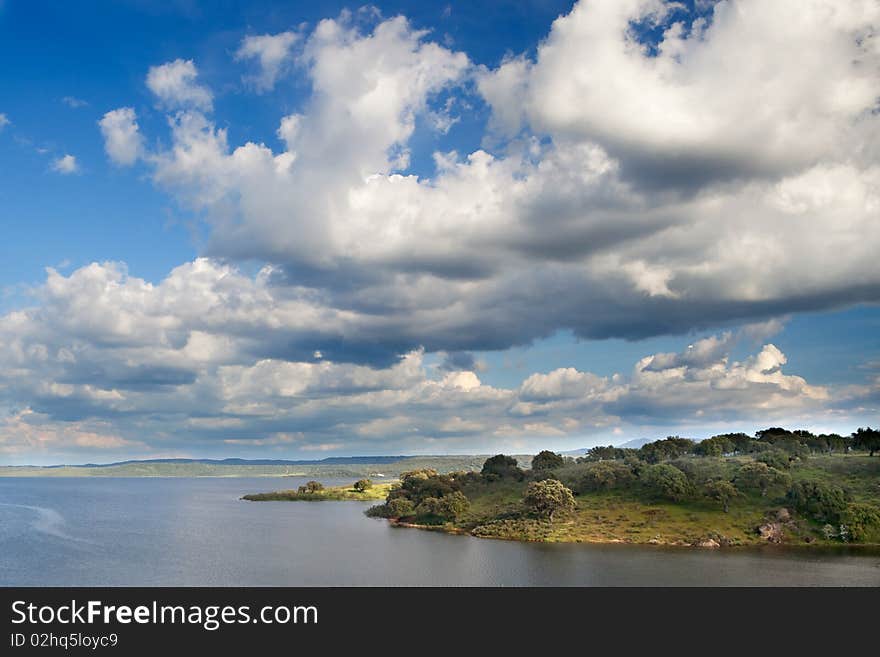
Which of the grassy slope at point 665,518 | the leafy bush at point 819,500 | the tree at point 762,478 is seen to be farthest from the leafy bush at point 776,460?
the leafy bush at point 819,500

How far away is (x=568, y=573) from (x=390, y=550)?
4317 cm

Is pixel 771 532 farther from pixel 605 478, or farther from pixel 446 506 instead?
pixel 446 506

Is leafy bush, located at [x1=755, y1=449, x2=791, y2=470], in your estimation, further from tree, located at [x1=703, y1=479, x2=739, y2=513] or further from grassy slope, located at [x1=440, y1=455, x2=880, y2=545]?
tree, located at [x1=703, y1=479, x2=739, y2=513]

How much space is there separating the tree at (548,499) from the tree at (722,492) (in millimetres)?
35007

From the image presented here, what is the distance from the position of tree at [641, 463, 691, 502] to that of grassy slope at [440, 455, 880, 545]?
2.59m

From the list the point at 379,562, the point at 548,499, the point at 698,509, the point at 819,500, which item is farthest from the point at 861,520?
the point at 379,562

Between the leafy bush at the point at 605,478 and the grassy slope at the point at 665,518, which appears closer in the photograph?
the grassy slope at the point at 665,518

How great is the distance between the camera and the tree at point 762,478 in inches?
6358

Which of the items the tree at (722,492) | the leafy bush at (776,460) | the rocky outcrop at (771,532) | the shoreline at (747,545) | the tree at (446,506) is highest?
the leafy bush at (776,460)

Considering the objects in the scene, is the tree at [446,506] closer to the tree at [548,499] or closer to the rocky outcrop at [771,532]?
the tree at [548,499]

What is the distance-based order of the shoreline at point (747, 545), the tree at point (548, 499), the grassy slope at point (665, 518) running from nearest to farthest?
the shoreline at point (747, 545), the grassy slope at point (665, 518), the tree at point (548, 499)

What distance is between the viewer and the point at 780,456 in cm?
18375
